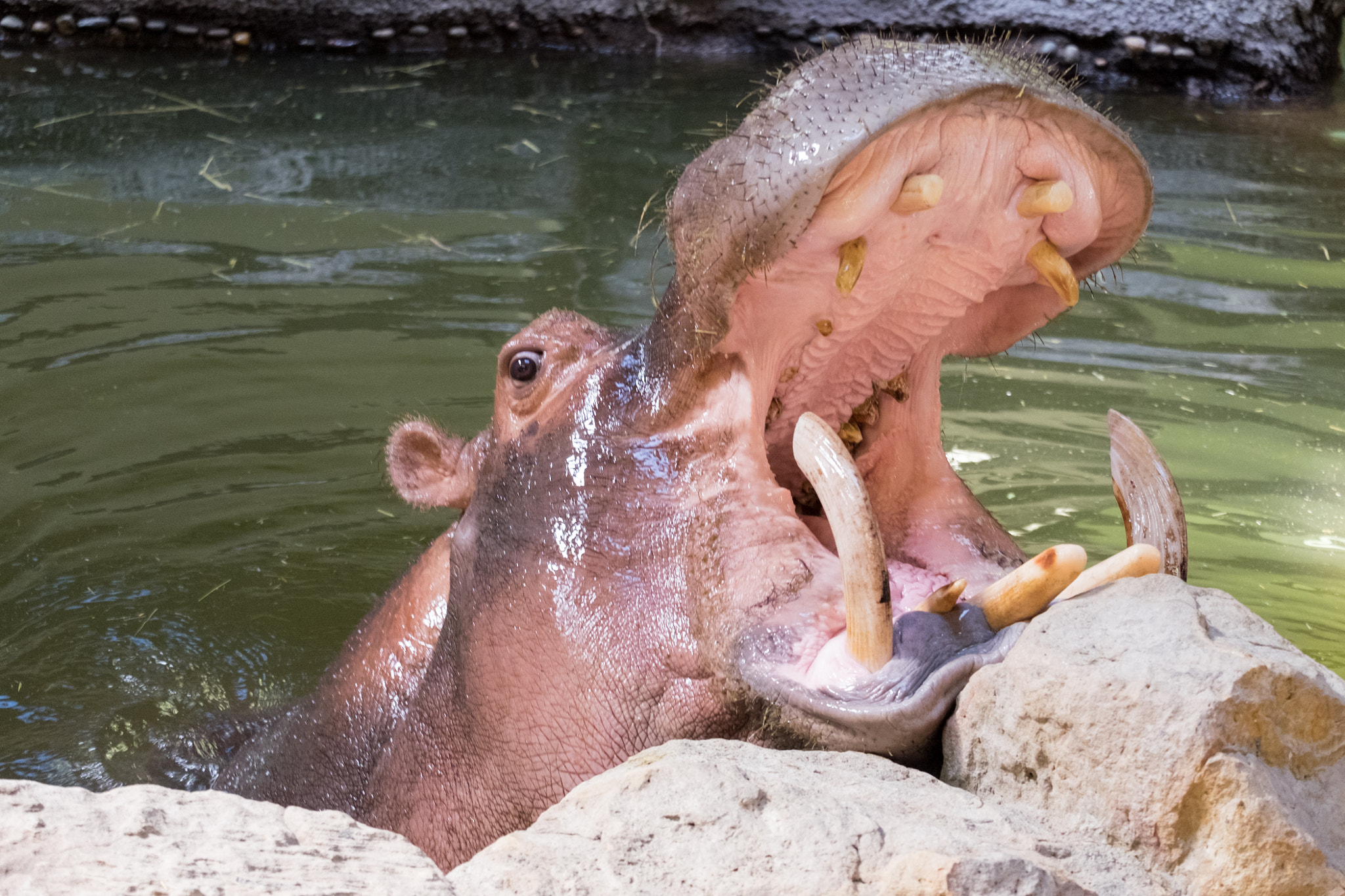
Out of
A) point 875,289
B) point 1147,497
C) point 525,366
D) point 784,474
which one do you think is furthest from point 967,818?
point 525,366

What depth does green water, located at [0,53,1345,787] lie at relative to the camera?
414cm

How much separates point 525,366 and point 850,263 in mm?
789

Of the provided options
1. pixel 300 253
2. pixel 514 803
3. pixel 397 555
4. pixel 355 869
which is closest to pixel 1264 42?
pixel 300 253

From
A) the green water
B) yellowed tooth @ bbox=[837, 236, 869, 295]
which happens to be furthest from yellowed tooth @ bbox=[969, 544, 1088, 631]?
the green water

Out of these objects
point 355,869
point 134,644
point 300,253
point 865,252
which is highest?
point 865,252

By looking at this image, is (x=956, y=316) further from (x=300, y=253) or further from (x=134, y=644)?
(x=300, y=253)

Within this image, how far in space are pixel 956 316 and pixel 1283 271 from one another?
480 centimetres

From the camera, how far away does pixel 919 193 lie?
193cm

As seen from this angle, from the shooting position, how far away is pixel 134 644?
4.09 metres

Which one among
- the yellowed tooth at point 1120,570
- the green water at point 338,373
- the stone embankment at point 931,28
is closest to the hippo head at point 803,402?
the yellowed tooth at point 1120,570

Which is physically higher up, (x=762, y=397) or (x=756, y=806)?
(x=762, y=397)

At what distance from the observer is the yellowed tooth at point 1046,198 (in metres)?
2.00

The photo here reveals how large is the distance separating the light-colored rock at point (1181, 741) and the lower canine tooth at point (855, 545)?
0.52 ft

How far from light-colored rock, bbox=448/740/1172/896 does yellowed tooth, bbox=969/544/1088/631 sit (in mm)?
283
